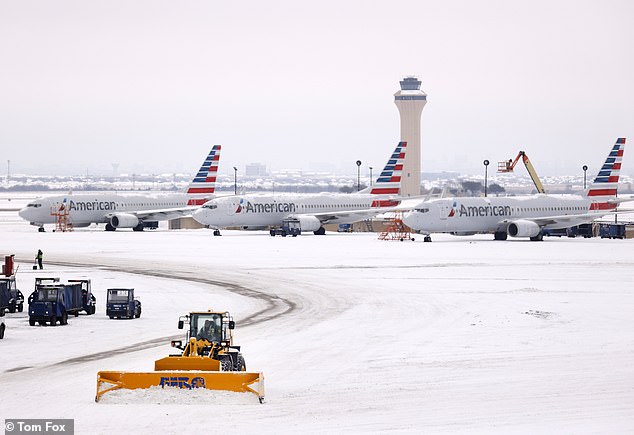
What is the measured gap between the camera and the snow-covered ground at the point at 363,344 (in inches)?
1061

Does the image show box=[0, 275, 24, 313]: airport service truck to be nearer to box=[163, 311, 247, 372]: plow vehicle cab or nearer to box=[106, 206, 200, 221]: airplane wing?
box=[163, 311, 247, 372]: plow vehicle cab

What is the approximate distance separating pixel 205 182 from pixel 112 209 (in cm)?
1362

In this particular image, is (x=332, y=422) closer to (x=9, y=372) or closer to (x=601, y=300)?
(x=9, y=372)

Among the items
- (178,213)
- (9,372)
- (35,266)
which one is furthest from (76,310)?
(178,213)

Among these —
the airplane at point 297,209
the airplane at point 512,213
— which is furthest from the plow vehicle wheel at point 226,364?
the airplane at point 297,209

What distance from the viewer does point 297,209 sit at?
11450cm

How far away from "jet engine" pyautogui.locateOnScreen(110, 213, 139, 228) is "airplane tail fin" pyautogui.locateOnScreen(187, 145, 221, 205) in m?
10.5

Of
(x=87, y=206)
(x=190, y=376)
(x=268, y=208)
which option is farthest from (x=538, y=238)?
(x=190, y=376)

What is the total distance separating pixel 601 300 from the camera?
52438 millimetres

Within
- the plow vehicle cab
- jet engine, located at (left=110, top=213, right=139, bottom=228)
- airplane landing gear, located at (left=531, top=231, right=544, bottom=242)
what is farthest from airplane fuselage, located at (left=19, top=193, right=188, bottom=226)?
the plow vehicle cab

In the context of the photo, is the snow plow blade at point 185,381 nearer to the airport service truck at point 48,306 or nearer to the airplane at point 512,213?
the airport service truck at point 48,306

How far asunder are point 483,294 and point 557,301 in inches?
162

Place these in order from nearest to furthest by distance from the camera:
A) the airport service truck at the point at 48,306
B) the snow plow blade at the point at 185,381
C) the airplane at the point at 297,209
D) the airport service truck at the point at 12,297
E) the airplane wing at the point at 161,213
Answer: the snow plow blade at the point at 185,381, the airport service truck at the point at 48,306, the airport service truck at the point at 12,297, the airplane at the point at 297,209, the airplane wing at the point at 161,213

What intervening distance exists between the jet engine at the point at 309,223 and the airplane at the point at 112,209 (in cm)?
1704
